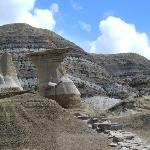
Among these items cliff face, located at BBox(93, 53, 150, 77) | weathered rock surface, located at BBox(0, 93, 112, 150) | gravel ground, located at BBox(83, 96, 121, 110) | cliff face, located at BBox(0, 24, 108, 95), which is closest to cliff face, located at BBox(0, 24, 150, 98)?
cliff face, located at BBox(0, 24, 108, 95)

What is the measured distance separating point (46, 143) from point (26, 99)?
3.42 meters

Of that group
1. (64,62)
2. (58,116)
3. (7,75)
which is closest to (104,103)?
(64,62)

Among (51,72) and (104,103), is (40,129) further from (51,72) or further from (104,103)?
(104,103)

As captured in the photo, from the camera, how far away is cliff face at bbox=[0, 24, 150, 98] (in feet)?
300

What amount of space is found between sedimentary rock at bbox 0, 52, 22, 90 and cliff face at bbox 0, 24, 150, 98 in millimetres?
47257

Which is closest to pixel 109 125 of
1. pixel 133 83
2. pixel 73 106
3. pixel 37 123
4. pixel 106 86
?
pixel 37 123

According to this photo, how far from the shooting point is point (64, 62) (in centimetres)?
9088

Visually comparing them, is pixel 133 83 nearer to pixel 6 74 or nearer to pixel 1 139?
pixel 6 74

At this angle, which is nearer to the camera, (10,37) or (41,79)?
(41,79)

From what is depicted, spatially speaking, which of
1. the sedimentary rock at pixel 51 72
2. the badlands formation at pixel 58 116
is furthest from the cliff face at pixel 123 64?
the sedimentary rock at pixel 51 72

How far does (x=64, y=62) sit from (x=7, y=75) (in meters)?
58.0

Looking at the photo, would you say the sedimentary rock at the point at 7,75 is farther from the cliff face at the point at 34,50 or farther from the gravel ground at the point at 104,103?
the cliff face at the point at 34,50

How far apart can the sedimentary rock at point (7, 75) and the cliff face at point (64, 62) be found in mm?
47257

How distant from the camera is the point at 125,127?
25266 mm
